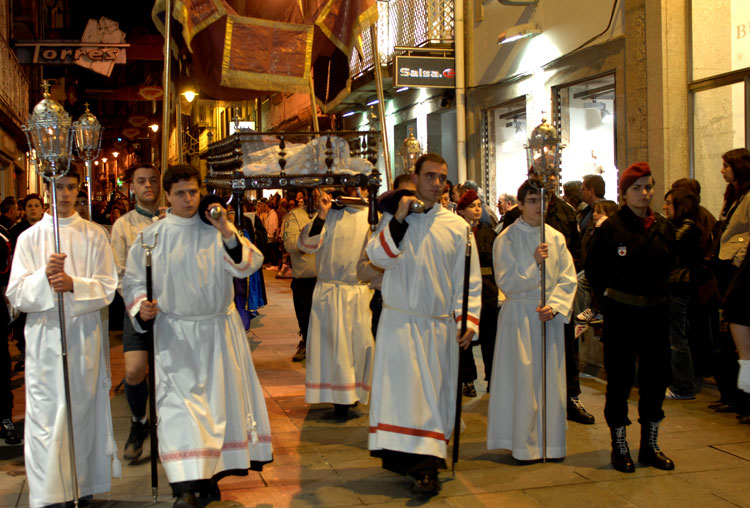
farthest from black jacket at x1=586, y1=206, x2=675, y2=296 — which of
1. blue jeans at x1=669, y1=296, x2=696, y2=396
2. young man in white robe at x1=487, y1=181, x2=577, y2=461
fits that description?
blue jeans at x1=669, y1=296, x2=696, y2=396

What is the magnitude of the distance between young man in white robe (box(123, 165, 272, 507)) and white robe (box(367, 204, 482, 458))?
2.79ft

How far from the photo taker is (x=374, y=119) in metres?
7.41

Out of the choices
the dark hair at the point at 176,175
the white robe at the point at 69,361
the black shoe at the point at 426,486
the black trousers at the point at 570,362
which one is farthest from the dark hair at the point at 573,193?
the white robe at the point at 69,361

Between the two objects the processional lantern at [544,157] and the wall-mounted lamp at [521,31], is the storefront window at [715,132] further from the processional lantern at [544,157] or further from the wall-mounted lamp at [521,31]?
the processional lantern at [544,157]

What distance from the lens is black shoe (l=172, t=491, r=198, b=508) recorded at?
5.12 metres

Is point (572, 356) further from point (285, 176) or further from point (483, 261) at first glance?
point (285, 176)

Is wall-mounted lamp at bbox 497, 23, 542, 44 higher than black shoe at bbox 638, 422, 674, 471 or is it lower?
higher

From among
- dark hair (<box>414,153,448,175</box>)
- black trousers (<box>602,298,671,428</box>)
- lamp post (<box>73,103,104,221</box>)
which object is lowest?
black trousers (<box>602,298,671,428</box>)

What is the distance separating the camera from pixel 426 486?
17.8 ft

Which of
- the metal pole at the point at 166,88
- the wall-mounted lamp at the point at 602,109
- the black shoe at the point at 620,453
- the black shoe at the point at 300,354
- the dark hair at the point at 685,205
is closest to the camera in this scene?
the black shoe at the point at 620,453

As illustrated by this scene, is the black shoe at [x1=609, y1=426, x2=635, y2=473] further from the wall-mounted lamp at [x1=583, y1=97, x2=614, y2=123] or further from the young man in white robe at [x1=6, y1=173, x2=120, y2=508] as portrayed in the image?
the wall-mounted lamp at [x1=583, y1=97, x2=614, y2=123]

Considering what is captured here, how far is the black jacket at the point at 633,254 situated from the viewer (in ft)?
19.7

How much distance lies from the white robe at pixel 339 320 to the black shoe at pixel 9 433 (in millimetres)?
2405

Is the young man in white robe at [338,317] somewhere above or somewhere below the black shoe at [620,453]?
above
